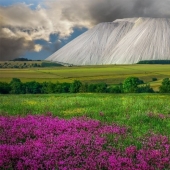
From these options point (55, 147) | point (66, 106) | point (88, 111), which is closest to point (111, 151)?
point (55, 147)

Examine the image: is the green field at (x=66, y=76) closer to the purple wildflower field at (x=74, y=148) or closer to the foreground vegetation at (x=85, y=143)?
the foreground vegetation at (x=85, y=143)

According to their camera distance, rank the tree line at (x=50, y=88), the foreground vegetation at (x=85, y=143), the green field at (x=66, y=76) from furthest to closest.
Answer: the green field at (x=66, y=76), the tree line at (x=50, y=88), the foreground vegetation at (x=85, y=143)

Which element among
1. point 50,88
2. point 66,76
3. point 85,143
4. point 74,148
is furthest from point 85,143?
point 66,76

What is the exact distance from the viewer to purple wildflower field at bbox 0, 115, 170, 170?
9.42 m

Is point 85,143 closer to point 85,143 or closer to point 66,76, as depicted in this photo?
point 85,143

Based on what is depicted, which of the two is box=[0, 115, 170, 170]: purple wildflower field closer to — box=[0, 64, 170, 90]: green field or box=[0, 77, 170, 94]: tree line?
box=[0, 77, 170, 94]: tree line

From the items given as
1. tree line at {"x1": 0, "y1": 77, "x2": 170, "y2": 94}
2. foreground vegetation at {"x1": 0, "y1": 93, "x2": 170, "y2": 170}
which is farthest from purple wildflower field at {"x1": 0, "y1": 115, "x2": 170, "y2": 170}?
tree line at {"x1": 0, "y1": 77, "x2": 170, "y2": 94}

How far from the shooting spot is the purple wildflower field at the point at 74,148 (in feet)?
30.9

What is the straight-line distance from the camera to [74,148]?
11.0m

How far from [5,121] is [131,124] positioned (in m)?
6.38

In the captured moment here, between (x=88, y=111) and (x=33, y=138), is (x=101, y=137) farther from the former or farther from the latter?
(x=88, y=111)

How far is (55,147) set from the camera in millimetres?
11016

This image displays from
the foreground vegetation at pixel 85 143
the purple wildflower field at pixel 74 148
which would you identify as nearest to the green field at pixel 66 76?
the foreground vegetation at pixel 85 143

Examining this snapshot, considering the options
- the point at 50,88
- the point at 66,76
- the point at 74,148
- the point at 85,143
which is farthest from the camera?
the point at 66,76
